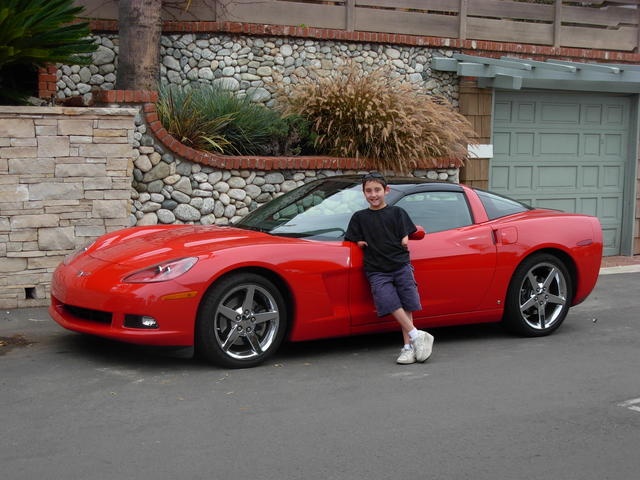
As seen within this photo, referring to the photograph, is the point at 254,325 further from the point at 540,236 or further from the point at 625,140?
the point at 625,140

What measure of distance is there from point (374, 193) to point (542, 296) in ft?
6.53

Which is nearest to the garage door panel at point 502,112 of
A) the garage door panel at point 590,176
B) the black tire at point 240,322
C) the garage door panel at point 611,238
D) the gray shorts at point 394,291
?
the garage door panel at point 590,176

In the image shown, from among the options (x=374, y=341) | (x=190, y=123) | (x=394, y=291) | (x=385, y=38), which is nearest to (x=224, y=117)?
(x=190, y=123)

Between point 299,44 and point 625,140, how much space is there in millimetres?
5865

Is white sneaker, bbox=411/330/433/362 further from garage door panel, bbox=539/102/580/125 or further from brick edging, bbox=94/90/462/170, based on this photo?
garage door panel, bbox=539/102/580/125

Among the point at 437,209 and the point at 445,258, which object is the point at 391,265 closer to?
the point at 445,258

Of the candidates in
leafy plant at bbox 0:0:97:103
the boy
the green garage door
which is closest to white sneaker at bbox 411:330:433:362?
the boy

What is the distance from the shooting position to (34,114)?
894cm

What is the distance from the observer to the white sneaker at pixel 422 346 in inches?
268

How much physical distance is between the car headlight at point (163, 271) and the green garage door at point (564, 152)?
27.1 ft

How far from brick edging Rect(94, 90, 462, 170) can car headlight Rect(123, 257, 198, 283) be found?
398 centimetres

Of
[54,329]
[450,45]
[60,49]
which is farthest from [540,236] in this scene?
[450,45]

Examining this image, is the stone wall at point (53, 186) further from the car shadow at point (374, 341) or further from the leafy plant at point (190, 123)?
the car shadow at point (374, 341)

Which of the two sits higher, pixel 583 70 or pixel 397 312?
pixel 583 70
